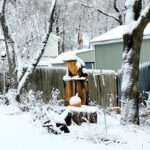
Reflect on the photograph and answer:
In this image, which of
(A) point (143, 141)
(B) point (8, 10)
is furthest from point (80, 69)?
(B) point (8, 10)

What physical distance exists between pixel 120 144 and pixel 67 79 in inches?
172

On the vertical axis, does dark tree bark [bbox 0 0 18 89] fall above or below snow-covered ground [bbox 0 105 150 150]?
above

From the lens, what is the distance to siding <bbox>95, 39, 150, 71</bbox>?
20312mm

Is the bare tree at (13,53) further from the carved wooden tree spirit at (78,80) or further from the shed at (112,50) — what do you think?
the shed at (112,50)

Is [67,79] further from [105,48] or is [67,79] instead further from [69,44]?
[69,44]

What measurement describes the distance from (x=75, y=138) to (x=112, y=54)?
574 inches

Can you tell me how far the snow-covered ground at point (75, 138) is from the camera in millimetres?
7285

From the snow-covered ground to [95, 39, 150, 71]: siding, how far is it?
11263 mm

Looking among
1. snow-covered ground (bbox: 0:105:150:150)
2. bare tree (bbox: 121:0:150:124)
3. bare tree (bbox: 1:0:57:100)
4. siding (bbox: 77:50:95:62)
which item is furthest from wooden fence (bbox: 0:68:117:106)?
siding (bbox: 77:50:95:62)

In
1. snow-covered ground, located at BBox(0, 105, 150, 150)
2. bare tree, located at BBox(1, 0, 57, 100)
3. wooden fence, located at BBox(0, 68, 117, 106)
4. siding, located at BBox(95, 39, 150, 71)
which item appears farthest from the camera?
siding, located at BBox(95, 39, 150, 71)

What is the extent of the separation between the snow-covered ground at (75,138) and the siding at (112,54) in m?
11.3

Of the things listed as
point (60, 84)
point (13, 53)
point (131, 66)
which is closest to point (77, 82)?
point (131, 66)

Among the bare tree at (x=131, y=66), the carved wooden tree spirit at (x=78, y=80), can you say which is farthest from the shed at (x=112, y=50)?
the bare tree at (x=131, y=66)

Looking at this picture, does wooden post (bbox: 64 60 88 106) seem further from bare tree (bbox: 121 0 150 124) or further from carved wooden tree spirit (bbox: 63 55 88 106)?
bare tree (bbox: 121 0 150 124)
